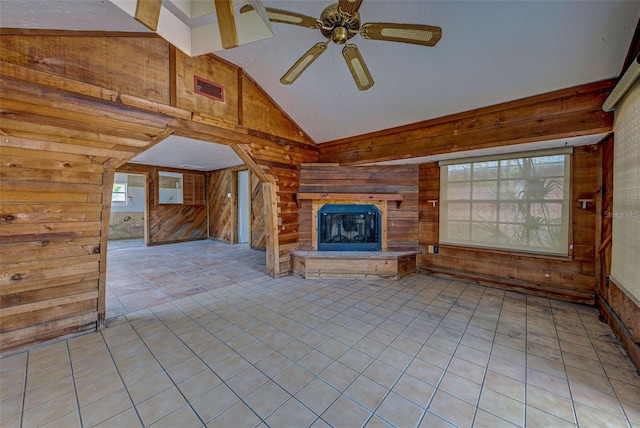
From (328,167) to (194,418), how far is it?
3.72 meters

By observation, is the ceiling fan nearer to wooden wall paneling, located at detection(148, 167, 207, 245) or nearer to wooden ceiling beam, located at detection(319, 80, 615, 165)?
wooden ceiling beam, located at detection(319, 80, 615, 165)

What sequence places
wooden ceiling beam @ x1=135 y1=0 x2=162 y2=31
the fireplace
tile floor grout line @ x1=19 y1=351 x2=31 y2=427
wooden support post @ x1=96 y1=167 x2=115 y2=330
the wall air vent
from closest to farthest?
wooden ceiling beam @ x1=135 y1=0 x2=162 y2=31 < tile floor grout line @ x1=19 y1=351 x2=31 y2=427 < wooden support post @ x1=96 y1=167 x2=115 y2=330 < the wall air vent < the fireplace

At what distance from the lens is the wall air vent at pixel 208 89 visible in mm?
2926

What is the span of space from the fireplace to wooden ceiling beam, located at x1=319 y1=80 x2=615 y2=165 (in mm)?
904

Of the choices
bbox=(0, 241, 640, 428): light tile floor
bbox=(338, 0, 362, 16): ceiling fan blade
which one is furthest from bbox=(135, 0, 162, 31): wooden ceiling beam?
bbox=(0, 241, 640, 428): light tile floor

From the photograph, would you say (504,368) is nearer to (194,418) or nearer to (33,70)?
(194,418)

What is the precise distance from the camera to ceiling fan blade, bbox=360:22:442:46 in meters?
1.59

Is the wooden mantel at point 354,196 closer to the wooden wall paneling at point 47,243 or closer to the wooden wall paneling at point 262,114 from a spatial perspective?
the wooden wall paneling at point 262,114

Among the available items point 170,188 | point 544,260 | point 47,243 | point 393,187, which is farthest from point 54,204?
point 170,188

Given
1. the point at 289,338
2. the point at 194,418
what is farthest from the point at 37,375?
the point at 289,338

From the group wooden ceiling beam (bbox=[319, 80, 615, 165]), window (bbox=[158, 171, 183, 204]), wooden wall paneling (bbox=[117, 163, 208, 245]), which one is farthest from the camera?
window (bbox=[158, 171, 183, 204])


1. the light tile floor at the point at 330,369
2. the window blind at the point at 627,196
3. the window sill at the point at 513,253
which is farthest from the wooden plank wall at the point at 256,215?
the window blind at the point at 627,196

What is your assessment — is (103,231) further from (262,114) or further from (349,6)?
(349,6)

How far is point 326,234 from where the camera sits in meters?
4.47
